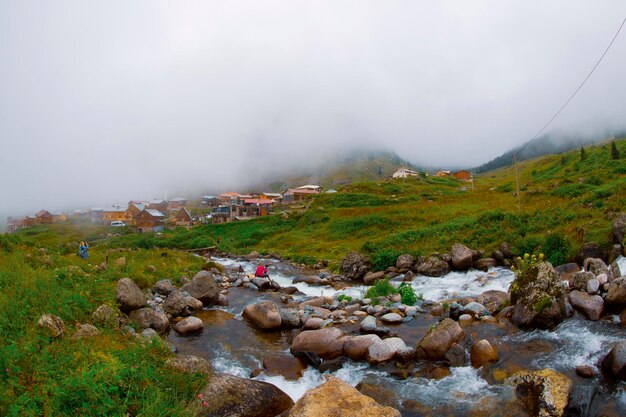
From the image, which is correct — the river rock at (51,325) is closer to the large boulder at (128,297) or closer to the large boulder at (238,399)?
the large boulder at (238,399)

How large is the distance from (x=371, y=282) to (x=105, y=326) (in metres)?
20.4

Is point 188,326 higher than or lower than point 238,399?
lower

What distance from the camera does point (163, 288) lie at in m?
22.1

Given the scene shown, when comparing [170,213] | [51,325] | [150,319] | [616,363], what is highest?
[51,325]

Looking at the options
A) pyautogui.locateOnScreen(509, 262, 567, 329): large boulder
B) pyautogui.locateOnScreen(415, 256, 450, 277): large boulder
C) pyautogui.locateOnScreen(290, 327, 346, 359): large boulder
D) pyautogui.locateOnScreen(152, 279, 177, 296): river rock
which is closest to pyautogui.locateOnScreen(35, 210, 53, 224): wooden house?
pyautogui.locateOnScreen(152, 279, 177, 296): river rock

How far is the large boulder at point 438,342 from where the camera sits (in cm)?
1294

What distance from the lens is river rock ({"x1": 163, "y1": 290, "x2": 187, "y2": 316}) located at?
61.9 feet

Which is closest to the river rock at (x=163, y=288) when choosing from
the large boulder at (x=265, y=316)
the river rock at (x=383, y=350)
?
the large boulder at (x=265, y=316)

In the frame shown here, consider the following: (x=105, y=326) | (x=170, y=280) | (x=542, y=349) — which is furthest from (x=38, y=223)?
(x=542, y=349)

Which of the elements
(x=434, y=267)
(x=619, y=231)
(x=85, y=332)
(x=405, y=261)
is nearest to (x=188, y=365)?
(x=85, y=332)

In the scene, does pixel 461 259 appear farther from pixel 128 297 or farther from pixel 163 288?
pixel 128 297

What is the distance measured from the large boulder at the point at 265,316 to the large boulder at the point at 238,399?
6.96 m

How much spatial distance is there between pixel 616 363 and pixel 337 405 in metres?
8.21

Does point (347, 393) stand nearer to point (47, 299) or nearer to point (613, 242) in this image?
point (47, 299)
